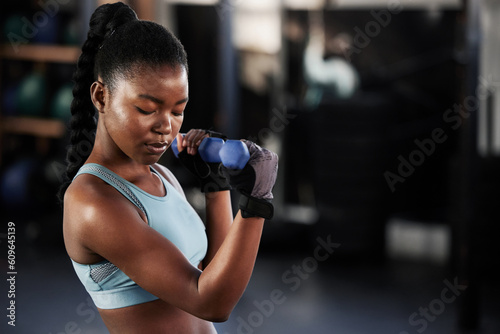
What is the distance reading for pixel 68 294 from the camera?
136 inches

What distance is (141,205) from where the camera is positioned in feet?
3.43

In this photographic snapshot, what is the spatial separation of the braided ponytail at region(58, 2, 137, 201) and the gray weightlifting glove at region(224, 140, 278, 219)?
0.97 feet

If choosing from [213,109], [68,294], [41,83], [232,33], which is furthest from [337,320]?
[41,83]

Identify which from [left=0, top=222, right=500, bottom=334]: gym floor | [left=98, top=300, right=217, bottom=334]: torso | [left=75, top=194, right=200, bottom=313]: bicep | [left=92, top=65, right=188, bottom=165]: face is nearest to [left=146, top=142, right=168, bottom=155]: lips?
[left=92, top=65, right=188, bottom=165]: face

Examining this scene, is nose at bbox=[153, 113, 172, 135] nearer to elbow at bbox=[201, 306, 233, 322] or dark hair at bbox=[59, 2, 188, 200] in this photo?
dark hair at bbox=[59, 2, 188, 200]

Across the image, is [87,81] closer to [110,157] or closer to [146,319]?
[110,157]

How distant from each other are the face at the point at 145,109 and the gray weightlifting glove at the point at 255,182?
119mm

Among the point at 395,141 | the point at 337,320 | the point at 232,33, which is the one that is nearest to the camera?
the point at 337,320

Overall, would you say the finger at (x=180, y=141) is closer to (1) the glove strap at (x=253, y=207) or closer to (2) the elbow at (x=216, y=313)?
(1) the glove strap at (x=253, y=207)

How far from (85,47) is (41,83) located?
3753 millimetres

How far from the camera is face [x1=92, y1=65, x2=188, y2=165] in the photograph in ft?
3.17

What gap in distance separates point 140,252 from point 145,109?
8.4 inches

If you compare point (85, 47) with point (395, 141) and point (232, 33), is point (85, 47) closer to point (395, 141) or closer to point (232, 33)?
point (232, 33)

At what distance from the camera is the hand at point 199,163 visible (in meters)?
1.17
